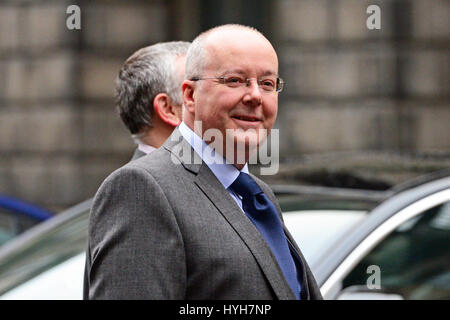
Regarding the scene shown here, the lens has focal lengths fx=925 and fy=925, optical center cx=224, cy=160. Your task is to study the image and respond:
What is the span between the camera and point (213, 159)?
2.25 m

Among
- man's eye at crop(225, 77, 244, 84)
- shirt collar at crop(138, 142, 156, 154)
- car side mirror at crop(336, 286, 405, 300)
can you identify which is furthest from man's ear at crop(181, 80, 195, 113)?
car side mirror at crop(336, 286, 405, 300)

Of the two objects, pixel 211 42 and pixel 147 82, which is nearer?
pixel 211 42

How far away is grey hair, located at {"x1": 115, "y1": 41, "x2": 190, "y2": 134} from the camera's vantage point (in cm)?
319

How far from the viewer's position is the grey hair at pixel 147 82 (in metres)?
3.19

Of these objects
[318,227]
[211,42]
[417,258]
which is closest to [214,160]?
[211,42]

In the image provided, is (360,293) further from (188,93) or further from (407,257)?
(188,93)

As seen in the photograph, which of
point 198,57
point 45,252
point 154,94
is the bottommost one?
point 45,252

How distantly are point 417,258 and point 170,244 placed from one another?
1.77m

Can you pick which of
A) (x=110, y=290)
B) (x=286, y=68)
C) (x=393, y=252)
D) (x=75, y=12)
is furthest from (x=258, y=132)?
(x=75, y=12)

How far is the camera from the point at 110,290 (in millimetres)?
1967

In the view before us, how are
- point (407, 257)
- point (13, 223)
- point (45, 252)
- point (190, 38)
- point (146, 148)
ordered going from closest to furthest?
1. point (146, 148)
2. point (407, 257)
3. point (45, 252)
4. point (13, 223)
5. point (190, 38)

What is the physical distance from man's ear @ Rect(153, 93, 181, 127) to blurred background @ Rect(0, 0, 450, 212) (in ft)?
20.9

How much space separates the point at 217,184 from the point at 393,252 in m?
1.44
